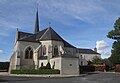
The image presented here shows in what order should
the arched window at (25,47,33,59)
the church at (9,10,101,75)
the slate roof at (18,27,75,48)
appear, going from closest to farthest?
the church at (9,10,101,75), the arched window at (25,47,33,59), the slate roof at (18,27,75,48)

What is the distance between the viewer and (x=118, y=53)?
5006 cm

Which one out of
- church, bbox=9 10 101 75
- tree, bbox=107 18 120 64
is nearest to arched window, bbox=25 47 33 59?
church, bbox=9 10 101 75

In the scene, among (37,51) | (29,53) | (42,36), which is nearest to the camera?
(37,51)

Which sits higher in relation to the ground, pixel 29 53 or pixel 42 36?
pixel 42 36

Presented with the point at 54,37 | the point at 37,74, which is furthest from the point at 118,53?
the point at 37,74

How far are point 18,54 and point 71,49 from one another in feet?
51.2

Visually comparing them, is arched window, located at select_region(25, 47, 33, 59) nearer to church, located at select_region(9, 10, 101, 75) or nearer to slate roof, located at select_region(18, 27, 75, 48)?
church, located at select_region(9, 10, 101, 75)

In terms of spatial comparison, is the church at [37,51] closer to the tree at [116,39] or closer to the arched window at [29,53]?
the arched window at [29,53]

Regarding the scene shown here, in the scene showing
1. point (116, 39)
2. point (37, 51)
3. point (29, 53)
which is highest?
point (116, 39)

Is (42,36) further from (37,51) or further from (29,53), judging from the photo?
(29,53)

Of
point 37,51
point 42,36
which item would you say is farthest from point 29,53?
point 42,36

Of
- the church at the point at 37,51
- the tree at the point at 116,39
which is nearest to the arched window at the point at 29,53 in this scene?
the church at the point at 37,51

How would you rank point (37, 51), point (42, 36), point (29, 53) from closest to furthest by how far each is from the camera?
point (37, 51), point (29, 53), point (42, 36)

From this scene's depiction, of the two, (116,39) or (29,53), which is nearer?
(29,53)
